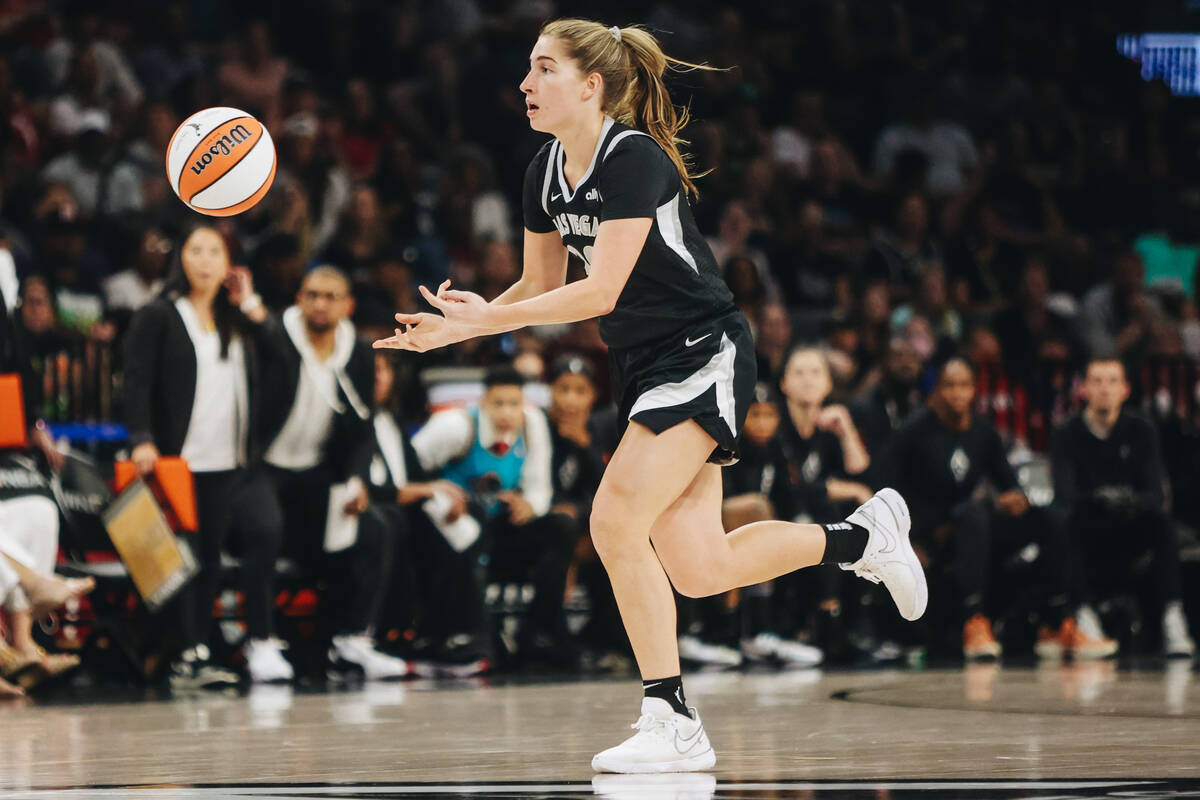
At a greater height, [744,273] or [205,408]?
[744,273]

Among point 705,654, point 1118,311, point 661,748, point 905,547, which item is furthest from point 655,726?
point 1118,311

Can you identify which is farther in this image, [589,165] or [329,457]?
[329,457]

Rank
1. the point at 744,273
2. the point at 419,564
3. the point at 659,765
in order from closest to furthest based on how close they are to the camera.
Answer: the point at 659,765, the point at 419,564, the point at 744,273

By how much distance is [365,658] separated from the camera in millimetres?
8734

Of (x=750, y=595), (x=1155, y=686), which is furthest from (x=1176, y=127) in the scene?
(x=1155, y=686)

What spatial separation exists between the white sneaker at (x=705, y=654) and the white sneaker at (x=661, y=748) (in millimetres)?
4752

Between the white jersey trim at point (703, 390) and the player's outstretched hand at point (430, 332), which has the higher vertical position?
the player's outstretched hand at point (430, 332)

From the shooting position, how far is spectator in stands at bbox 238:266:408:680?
8805mm

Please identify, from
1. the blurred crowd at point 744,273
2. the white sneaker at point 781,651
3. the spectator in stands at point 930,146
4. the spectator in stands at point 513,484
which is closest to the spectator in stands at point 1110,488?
the blurred crowd at point 744,273

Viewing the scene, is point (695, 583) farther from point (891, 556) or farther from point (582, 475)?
point (582, 475)

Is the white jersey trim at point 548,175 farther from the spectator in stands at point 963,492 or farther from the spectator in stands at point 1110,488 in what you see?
the spectator in stands at point 1110,488

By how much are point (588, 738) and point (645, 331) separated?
1433 millimetres

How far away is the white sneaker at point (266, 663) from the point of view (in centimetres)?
830

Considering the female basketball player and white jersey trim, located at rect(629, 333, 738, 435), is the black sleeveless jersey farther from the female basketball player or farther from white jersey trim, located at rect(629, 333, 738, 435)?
white jersey trim, located at rect(629, 333, 738, 435)
